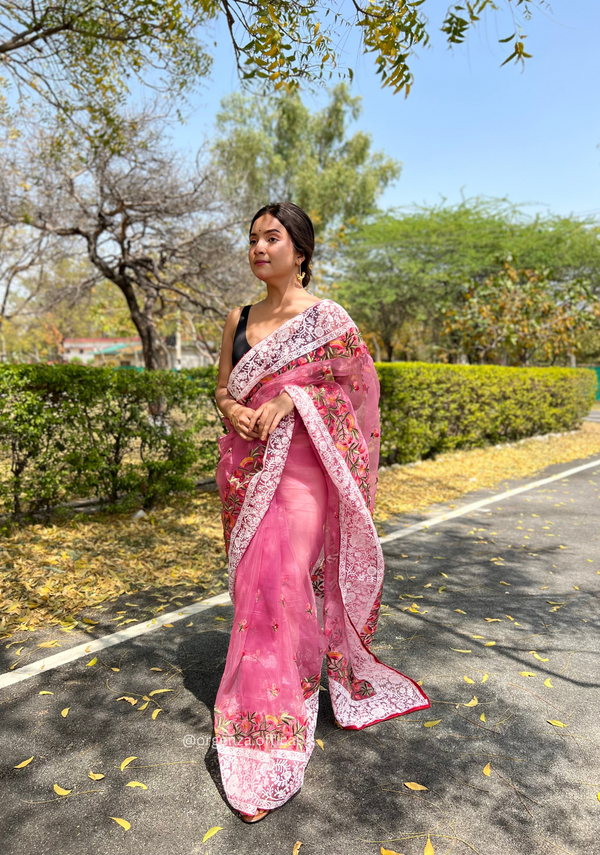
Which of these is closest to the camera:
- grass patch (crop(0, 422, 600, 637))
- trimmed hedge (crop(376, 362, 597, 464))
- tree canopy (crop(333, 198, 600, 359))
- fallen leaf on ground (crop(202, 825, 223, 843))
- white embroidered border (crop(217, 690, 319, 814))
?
fallen leaf on ground (crop(202, 825, 223, 843))

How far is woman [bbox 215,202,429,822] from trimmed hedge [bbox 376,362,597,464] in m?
6.12

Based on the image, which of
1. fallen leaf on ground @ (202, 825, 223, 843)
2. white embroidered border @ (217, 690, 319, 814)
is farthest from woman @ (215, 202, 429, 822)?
fallen leaf on ground @ (202, 825, 223, 843)

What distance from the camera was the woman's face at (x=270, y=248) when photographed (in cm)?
250

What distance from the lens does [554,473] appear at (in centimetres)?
939

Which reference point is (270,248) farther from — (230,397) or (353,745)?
(353,745)

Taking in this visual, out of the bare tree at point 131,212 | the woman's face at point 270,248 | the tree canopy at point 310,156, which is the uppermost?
the tree canopy at point 310,156

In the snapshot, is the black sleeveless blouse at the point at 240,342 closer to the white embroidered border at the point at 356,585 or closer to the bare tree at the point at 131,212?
the white embroidered border at the point at 356,585

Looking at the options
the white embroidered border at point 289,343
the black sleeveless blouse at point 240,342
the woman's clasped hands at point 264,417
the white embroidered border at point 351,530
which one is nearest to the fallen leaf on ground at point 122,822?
the white embroidered border at point 351,530

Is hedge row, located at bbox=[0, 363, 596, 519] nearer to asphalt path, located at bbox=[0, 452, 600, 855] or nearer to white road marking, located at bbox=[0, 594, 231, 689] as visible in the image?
asphalt path, located at bbox=[0, 452, 600, 855]

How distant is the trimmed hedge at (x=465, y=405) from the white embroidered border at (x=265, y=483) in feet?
20.9

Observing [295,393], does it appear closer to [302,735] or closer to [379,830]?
[302,735]

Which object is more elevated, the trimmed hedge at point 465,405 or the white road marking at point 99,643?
the trimmed hedge at point 465,405

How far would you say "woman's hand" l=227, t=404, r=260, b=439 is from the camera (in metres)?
2.46

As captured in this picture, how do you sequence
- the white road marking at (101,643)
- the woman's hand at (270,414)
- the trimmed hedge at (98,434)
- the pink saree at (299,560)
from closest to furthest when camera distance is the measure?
the pink saree at (299,560) → the woman's hand at (270,414) → the white road marking at (101,643) → the trimmed hedge at (98,434)
